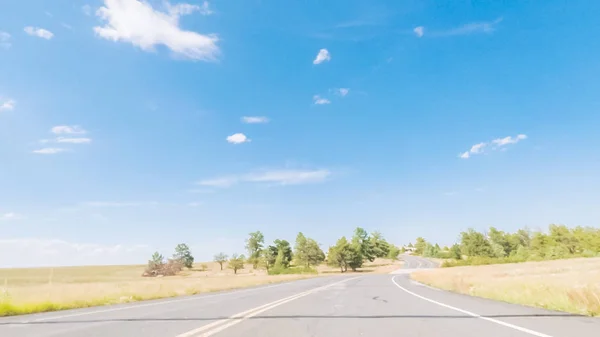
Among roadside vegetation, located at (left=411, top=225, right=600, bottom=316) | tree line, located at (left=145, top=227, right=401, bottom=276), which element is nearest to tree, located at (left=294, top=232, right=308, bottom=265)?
tree line, located at (left=145, top=227, right=401, bottom=276)

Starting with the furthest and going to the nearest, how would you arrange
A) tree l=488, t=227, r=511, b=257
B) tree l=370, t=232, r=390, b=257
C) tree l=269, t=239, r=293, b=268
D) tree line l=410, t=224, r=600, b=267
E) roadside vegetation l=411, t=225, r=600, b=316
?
tree l=370, t=232, r=390, b=257 → tree l=488, t=227, r=511, b=257 → tree l=269, t=239, r=293, b=268 → tree line l=410, t=224, r=600, b=267 → roadside vegetation l=411, t=225, r=600, b=316

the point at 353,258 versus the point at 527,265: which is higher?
the point at 353,258

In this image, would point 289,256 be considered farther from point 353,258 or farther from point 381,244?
point 381,244

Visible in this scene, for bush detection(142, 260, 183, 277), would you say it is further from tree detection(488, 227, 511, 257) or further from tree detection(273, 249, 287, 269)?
tree detection(488, 227, 511, 257)

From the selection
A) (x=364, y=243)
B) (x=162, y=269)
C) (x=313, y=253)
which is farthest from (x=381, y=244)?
(x=162, y=269)

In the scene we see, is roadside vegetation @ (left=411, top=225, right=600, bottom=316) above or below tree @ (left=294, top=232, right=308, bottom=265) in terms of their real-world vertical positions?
below

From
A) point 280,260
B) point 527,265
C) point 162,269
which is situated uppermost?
point 280,260

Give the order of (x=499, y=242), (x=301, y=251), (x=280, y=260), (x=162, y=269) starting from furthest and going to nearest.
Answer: (x=499, y=242) < (x=301, y=251) < (x=280, y=260) < (x=162, y=269)

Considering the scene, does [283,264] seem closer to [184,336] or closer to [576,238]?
[576,238]

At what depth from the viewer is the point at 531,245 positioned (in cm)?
11950

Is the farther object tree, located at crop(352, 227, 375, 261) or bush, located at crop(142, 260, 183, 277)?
tree, located at crop(352, 227, 375, 261)

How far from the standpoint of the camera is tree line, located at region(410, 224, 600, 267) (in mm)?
99938

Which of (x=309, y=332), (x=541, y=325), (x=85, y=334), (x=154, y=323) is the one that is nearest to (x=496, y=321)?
(x=541, y=325)

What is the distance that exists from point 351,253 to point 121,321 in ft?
343
